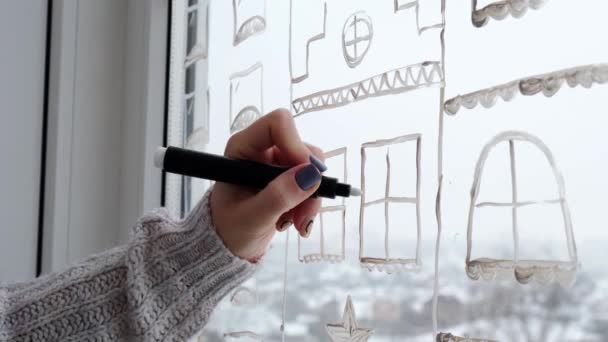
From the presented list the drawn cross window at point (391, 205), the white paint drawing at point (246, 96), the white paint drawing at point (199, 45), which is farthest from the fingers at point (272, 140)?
the white paint drawing at point (199, 45)

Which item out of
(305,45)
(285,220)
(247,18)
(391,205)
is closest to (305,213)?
(285,220)

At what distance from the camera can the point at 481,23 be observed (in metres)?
0.48

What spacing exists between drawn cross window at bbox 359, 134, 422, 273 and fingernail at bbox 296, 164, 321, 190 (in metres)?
0.15

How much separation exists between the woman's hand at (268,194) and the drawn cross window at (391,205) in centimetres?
10

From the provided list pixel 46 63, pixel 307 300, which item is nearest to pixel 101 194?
pixel 46 63

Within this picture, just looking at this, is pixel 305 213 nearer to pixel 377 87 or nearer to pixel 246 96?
pixel 377 87

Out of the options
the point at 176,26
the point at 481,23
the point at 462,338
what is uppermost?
the point at 176,26

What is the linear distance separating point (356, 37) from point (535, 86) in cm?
21

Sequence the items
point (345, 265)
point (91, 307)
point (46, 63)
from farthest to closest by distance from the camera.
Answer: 1. point (46, 63)
2. point (345, 265)
3. point (91, 307)

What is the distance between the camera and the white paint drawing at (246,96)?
2.47 ft

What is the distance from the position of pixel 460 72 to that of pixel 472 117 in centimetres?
4

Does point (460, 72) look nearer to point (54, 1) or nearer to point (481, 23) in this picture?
point (481, 23)

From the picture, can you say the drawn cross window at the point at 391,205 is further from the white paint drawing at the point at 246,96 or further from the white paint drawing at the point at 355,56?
the white paint drawing at the point at 246,96

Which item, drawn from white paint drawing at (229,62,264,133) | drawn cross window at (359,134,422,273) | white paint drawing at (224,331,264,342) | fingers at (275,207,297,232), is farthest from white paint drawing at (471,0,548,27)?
white paint drawing at (224,331,264,342)
